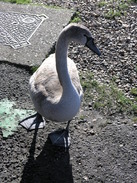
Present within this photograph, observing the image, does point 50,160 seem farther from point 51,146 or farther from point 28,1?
point 28,1

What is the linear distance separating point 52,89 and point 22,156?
871 millimetres

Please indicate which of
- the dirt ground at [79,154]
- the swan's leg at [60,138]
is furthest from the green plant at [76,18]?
the swan's leg at [60,138]

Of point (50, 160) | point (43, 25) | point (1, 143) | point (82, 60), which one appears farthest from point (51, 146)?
point (43, 25)

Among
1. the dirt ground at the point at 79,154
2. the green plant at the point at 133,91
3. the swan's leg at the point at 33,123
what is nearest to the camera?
the dirt ground at the point at 79,154

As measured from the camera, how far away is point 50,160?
4332 mm

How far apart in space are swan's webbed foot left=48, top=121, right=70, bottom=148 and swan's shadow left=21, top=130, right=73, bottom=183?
2.4 inches

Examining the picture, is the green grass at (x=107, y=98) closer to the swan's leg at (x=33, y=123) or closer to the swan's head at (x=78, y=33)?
the swan's leg at (x=33, y=123)

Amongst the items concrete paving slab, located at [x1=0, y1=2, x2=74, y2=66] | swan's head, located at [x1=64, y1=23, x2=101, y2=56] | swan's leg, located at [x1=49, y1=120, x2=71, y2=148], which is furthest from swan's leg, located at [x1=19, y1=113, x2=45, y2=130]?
swan's head, located at [x1=64, y1=23, x2=101, y2=56]

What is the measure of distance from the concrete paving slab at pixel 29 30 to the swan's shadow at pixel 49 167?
1721 mm

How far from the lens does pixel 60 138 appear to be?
454 centimetres

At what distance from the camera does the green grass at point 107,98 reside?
5105 mm

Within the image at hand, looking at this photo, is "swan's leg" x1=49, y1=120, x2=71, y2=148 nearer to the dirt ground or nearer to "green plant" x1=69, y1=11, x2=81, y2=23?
the dirt ground

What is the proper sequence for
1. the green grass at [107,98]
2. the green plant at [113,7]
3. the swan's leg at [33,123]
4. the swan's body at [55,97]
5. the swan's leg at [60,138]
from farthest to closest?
1. the green plant at [113,7]
2. the green grass at [107,98]
3. the swan's leg at [33,123]
4. the swan's leg at [60,138]
5. the swan's body at [55,97]

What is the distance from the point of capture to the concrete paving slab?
5.88 meters
